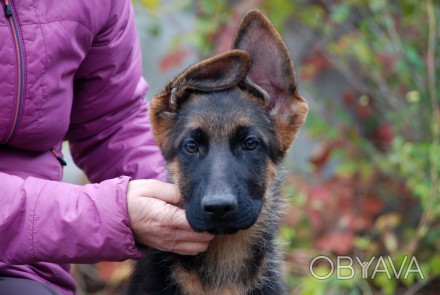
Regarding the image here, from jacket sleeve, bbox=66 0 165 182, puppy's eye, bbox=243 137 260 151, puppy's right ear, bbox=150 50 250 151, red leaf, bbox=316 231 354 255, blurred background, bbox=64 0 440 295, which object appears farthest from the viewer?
red leaf, bbox=316 231 354 255

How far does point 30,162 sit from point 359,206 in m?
4.12

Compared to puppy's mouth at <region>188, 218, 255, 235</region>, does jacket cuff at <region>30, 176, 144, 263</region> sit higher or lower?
lower

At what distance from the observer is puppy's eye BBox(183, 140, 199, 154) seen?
331 cm

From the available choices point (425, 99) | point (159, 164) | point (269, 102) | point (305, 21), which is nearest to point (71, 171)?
point (305, 21)

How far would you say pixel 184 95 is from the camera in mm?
3447

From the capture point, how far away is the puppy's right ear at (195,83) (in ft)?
10.5

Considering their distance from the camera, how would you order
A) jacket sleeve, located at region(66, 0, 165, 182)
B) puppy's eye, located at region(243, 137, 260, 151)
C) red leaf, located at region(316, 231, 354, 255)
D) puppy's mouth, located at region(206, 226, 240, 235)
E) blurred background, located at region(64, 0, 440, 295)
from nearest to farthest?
puppy's mouth, located at region(206, 226, 240, 235)
puppy's eye, located at region(243, 137, 260, 151)
jacket sleeve, located at region(66, 0, 165, 182)
blurred background, located at region(64, 0, 440, 295)
red leaf, located at region(316, 231, 354, 255)

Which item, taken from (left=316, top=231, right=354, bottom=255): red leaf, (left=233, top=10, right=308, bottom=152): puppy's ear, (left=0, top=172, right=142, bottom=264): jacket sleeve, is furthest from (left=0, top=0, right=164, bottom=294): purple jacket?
(left=316, top=231, right=354, bottom=255): red leaf

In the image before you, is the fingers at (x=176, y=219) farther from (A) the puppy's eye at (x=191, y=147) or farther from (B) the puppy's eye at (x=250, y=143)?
(B) the puppy's eye at (x=250, y=143)

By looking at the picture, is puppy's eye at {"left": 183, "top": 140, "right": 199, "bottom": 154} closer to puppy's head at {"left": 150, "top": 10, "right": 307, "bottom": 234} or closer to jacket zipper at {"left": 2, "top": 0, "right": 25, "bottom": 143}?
puppy's head at {"left": 150, "top": 10, "right": 307, "bottom": 234}

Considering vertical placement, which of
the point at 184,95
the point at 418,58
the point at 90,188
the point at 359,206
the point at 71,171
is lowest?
the point at 71,171

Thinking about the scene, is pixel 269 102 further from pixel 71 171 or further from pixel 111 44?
pixel 71 171

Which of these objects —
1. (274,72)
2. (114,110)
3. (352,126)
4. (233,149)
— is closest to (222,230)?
(233,149)

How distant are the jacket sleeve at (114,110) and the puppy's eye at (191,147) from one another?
345mm
